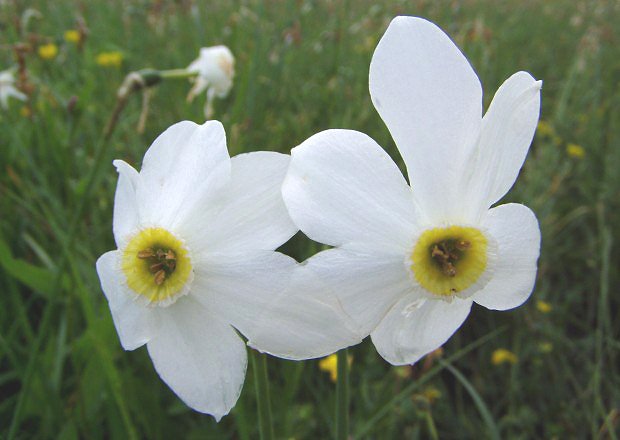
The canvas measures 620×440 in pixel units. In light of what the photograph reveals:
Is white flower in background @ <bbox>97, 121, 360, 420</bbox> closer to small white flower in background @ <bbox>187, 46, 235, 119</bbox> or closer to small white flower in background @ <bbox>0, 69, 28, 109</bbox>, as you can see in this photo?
small white flower in background @ <bbox>187, 46, 235, 119</bbox>

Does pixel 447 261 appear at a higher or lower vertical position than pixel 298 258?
higher

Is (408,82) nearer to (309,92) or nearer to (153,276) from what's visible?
(153,276)

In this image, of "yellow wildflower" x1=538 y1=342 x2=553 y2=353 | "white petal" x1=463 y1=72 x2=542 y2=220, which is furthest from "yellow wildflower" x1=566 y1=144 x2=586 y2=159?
"white petal" x1=463 y1=72 x2=542 y2=220

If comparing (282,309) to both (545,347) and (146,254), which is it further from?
(545,347)

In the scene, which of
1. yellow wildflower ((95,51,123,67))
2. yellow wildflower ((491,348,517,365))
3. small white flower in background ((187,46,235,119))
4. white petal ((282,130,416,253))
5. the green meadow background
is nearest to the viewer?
white petal ((282,130,416,253))

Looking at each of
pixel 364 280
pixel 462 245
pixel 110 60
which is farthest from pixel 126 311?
pixel 110 60
